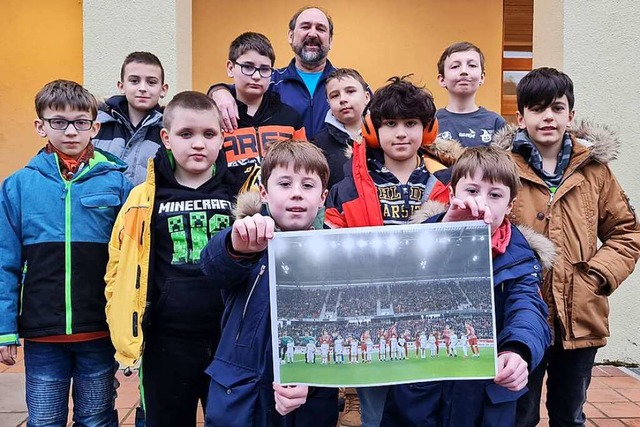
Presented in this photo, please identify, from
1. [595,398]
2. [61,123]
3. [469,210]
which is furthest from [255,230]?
[595,398]

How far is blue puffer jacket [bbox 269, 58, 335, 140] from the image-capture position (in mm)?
3807

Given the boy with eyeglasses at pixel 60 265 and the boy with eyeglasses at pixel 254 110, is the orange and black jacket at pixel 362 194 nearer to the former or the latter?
the boy with eyeglasses at pixel 254 110

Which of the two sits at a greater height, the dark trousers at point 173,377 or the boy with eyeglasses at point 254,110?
the boy with eyeglasses at point 254,110

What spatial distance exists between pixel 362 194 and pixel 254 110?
1097 mm

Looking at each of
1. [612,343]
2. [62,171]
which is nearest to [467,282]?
[62,171]

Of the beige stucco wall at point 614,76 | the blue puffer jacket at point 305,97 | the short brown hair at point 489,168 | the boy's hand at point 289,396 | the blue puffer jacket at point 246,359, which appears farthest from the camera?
the beige stucco wall at point 614,76

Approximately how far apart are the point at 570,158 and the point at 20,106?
5794 millimetres

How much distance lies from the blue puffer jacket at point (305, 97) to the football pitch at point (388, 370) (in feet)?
6.98

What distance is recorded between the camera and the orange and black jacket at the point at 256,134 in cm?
305

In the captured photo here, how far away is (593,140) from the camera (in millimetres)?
2793

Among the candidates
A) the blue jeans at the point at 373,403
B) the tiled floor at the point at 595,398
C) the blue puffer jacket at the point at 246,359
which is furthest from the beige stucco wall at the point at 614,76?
the blue puffer jacket at the point at 246,359

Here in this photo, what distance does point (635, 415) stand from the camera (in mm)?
3812

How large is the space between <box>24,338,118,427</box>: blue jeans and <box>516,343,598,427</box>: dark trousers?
6.16ft

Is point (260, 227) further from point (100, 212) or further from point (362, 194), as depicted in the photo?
point (100, 212)
